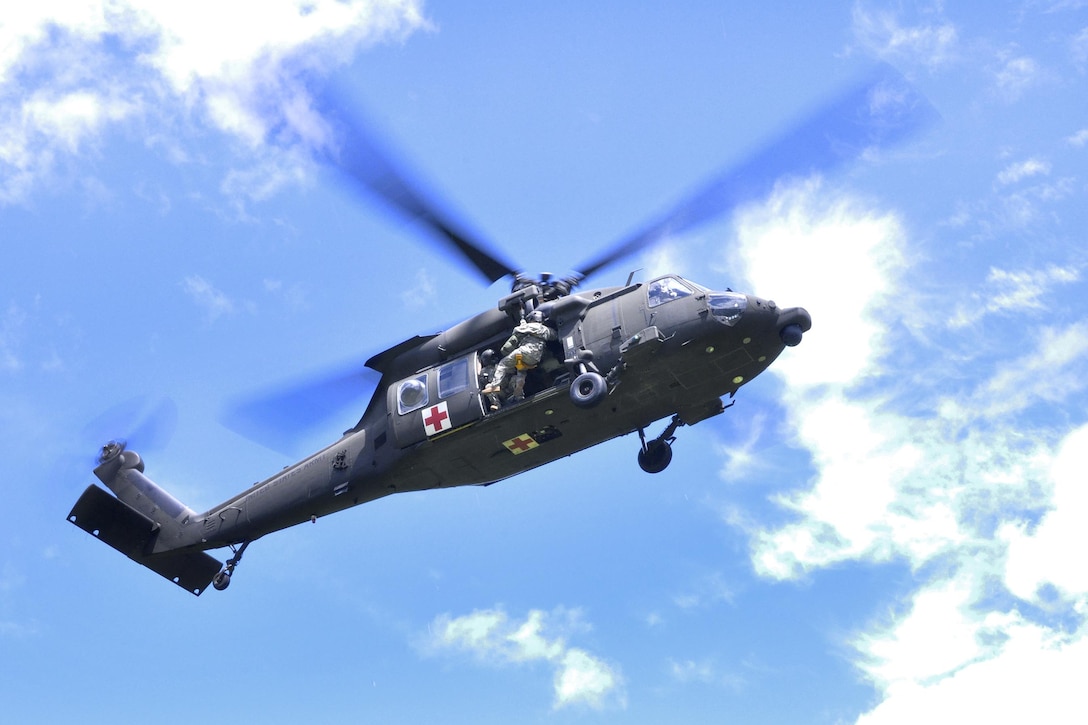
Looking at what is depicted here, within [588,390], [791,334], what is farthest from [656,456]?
[791,334]

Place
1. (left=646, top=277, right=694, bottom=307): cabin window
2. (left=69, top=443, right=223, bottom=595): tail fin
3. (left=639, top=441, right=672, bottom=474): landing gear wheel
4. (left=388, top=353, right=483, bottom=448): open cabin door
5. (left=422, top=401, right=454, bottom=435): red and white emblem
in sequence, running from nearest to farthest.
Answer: (left=646, top=277, right=694, bottom=307): cabin window
(left=388, top=353, right=483, bottom=448): open cabin door
(left=422, top=401, right=454, bottom=435): red and white emblem
(left=639, top=441, right=672, bottom=474): landing gear wheel
(left=69, top=443, right=223, bottom=595): tail fin

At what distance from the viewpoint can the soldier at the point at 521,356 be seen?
74.0 feet

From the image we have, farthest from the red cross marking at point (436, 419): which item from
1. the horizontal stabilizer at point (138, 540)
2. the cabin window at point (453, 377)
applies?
the horizontal stabilizer at point (138, 540)

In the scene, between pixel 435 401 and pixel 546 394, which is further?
pixel 435 401

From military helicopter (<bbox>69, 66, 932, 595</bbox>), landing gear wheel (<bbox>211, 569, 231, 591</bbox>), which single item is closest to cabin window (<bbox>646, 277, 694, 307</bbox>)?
military helicopter (<bbox>69, 66, 932, 595</bbox>)

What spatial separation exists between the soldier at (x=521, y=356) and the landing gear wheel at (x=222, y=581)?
8179 mm

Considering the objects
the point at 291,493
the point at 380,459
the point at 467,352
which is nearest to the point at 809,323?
the point at 467,352

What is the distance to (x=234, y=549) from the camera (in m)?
26.6

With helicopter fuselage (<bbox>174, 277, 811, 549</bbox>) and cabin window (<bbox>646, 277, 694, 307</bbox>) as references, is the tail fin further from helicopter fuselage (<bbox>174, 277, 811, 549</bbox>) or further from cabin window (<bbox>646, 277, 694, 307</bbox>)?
cabin window (<bbox>646, 277, 694, 307</bbox>)

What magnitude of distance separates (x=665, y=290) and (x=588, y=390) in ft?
7.94

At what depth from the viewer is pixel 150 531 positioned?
27188mm

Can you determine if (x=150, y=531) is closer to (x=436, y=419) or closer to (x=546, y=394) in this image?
(x=436, y=419)

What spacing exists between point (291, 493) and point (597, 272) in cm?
824

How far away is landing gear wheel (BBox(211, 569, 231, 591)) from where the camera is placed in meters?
26.4
